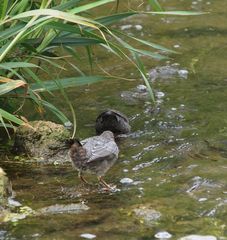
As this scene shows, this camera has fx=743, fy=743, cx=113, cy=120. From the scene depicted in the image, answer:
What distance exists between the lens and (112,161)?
19.7 feet

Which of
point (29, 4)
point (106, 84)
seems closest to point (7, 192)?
point (29, 4)

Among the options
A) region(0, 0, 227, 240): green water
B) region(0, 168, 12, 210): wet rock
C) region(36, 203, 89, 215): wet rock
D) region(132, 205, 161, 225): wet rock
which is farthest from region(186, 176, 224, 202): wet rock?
region(0, 168, 12, 210): wet rock

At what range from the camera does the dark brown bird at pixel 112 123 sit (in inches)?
287

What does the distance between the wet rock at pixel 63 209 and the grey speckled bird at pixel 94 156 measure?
466 mm

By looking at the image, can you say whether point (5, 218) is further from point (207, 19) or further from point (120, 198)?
point (207, 19)

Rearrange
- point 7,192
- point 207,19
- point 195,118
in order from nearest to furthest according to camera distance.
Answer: point 7,192, point 195,118, point 207,19

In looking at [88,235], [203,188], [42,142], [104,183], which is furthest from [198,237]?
[42,142]

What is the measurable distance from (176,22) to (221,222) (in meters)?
6.49

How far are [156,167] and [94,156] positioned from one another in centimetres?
76

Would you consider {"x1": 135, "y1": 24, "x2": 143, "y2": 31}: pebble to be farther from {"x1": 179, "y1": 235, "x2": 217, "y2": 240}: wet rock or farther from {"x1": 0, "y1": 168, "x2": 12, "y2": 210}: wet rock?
{"x1": 179, "y1": 235, "x2": 217, "y2": 240}: wet rock

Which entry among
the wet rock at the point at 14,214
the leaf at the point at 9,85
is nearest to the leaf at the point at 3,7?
the leaf at the point at 9,85

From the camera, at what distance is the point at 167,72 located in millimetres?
8992

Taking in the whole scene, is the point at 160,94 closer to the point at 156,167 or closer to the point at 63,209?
the point at 156,167

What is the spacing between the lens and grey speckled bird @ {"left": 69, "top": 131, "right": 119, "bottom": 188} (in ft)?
18.9
